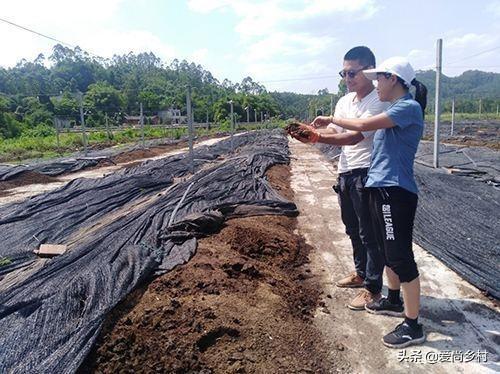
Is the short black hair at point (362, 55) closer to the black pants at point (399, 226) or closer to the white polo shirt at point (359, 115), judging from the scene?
the white polo shirt at point (359, 115)

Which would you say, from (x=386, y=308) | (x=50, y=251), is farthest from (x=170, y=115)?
(x=386, y=308)

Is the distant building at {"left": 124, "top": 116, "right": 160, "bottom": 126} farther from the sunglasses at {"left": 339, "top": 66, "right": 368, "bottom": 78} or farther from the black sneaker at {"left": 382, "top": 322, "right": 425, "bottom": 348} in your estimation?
the black sneaker at {"left": 382, "top": 322, "right": 425, "bottom": 348}

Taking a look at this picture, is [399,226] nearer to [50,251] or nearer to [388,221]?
[388,221]

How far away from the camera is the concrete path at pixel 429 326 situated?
2.50m

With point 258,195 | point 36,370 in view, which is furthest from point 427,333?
point 258,195

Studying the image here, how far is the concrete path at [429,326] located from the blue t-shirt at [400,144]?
1075 millimetres

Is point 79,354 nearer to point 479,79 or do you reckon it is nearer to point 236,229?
point 236,229

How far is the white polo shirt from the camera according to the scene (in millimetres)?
2961

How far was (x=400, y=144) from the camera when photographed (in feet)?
8.39

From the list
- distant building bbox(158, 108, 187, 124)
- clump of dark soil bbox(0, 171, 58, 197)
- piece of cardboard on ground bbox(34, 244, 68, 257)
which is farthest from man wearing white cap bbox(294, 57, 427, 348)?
distant building bbox(158, 108, 187, 124)

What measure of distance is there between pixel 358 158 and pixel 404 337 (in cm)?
133

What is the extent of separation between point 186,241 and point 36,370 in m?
2.25

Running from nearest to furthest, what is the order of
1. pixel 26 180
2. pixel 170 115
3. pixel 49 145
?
1. pixel 26 180
2. pixel 49 145
3. pixel 170 115

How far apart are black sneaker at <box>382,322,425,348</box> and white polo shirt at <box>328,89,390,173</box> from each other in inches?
47.2
